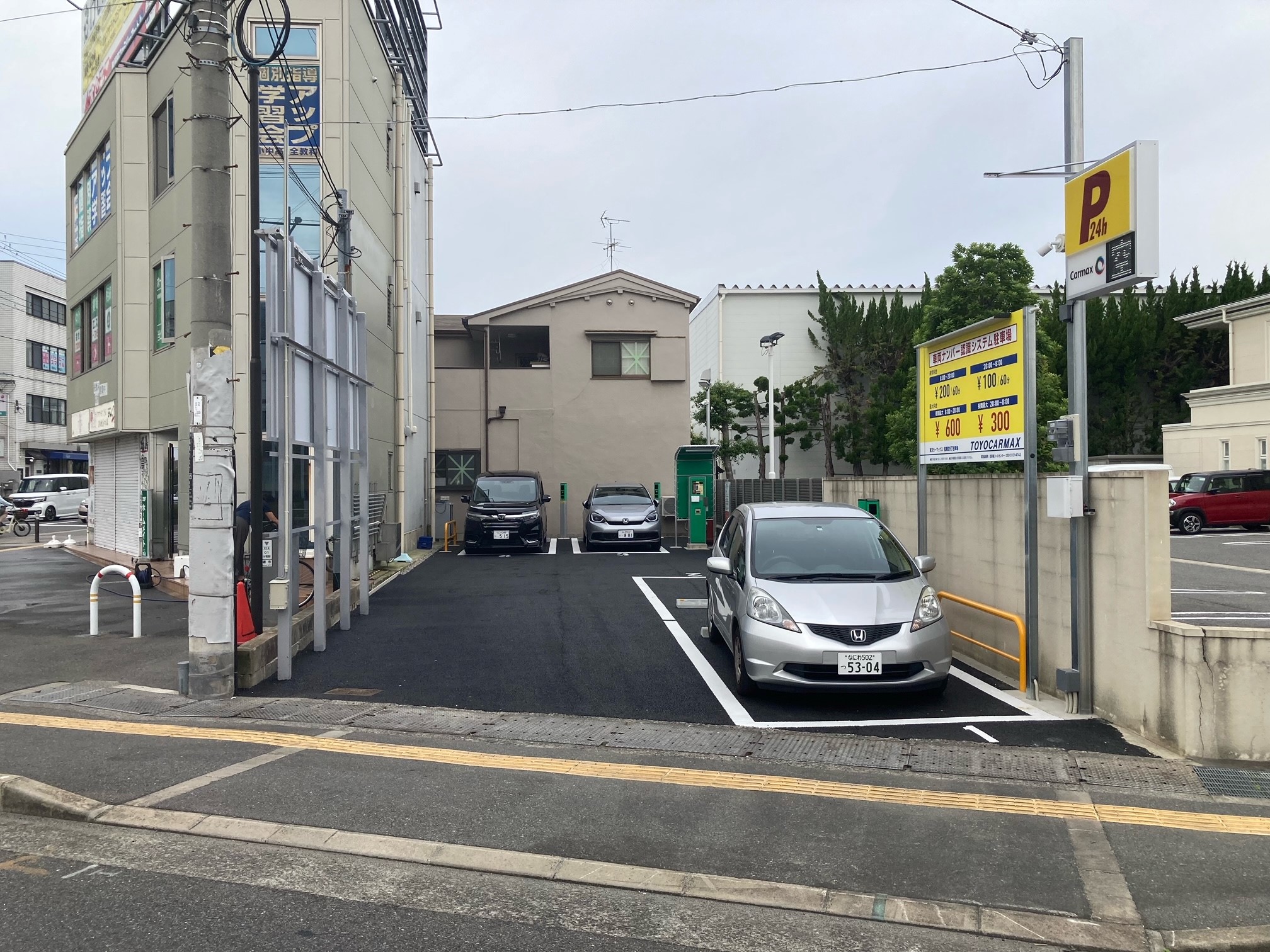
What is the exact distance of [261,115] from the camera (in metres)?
16.6

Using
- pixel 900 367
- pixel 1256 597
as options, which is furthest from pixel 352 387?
pixel 900 367

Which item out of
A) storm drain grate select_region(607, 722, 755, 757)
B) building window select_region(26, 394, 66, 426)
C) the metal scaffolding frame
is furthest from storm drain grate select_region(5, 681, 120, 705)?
building window select_region(26, 394, 66, 426)

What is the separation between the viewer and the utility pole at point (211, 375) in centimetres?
775

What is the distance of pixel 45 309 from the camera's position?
53.0 metres

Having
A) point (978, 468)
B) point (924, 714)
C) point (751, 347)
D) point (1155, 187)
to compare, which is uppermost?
point (751, 347)

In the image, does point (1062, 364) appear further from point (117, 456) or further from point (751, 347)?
point (117, 456)

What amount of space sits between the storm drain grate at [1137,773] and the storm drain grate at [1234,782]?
66 mm

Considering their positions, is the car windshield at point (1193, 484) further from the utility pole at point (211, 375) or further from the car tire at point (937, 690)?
the utility pole at point (211, 375)

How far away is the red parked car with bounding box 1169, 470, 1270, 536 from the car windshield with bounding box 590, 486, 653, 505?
14.8 meters

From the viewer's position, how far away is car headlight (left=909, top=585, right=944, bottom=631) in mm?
7368

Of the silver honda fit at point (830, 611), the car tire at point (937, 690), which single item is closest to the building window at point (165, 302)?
the silver honda fit at point (830, 611)

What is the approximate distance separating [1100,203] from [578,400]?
830 inches

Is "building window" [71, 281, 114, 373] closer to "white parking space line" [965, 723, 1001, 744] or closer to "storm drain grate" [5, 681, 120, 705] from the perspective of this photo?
"storm drain grate" [5, 681, 120, 705]

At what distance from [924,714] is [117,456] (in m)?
Answer: 20.0
